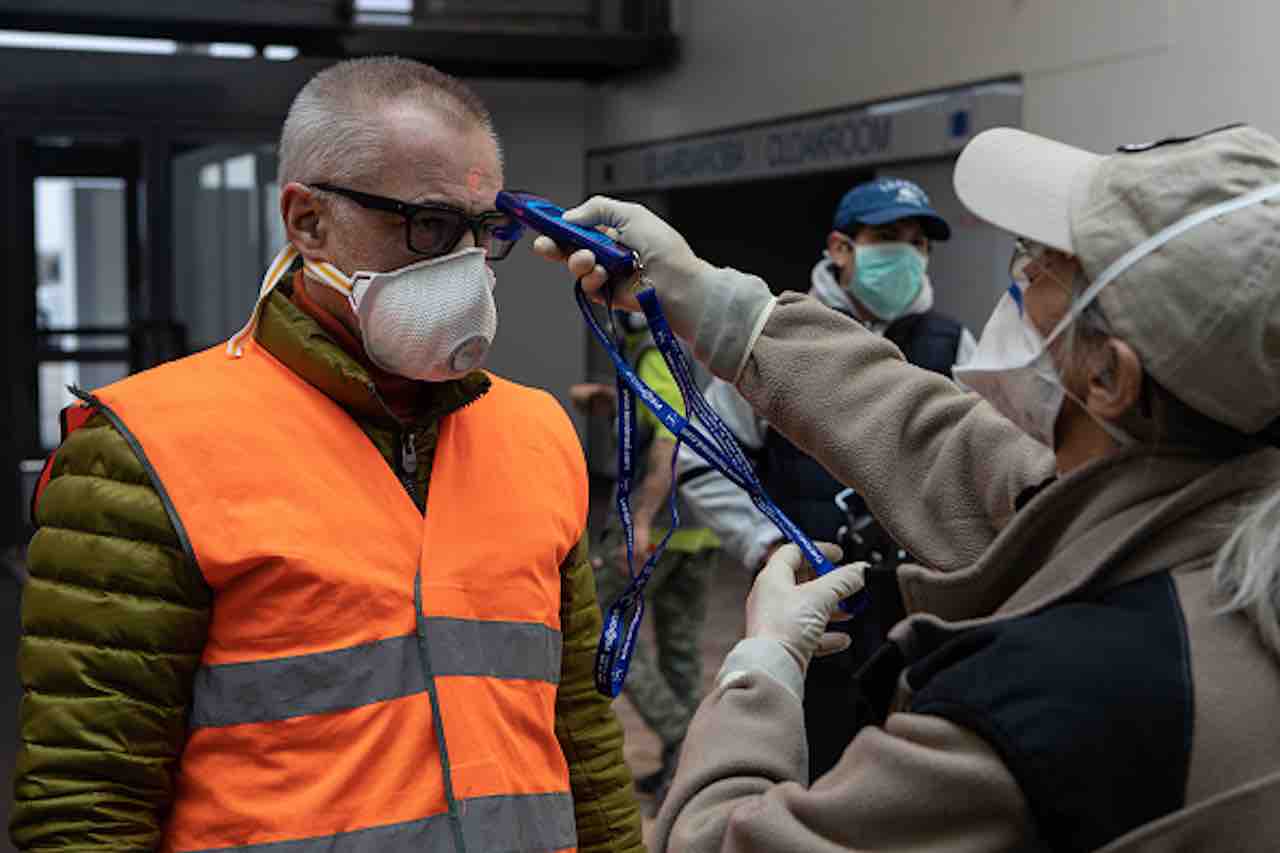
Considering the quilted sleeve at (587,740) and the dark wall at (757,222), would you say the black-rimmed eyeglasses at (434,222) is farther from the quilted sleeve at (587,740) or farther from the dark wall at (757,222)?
the dark wall at (757,222)

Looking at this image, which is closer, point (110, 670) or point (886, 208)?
point (110, 670)

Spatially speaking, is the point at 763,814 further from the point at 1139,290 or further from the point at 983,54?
the point at 983,54

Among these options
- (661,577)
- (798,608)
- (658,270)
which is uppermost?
(658,270)

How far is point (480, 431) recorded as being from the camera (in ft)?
6.47

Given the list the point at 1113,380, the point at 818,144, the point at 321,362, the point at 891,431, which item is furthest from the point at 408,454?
the point at 818,144

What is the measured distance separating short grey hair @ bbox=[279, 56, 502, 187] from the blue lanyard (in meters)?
0.29

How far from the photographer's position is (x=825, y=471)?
11.6ft

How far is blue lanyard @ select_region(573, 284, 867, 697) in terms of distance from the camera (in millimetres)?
1743

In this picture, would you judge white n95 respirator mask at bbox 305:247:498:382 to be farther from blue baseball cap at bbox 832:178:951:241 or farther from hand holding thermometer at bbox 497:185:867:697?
blue baseball cap at bbox 832:178:951:241

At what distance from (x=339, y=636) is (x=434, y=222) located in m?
0.53

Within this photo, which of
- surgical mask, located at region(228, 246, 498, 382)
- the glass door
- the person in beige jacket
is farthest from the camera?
the glass door

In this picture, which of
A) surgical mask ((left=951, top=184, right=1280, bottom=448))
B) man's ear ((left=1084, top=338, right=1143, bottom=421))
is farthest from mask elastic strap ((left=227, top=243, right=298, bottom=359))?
man's ear ((left=1084, top=338, right=1143, bottom=421))

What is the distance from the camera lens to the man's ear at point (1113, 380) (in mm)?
1253

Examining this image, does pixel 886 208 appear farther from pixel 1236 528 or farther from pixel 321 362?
pixel 1236 528
